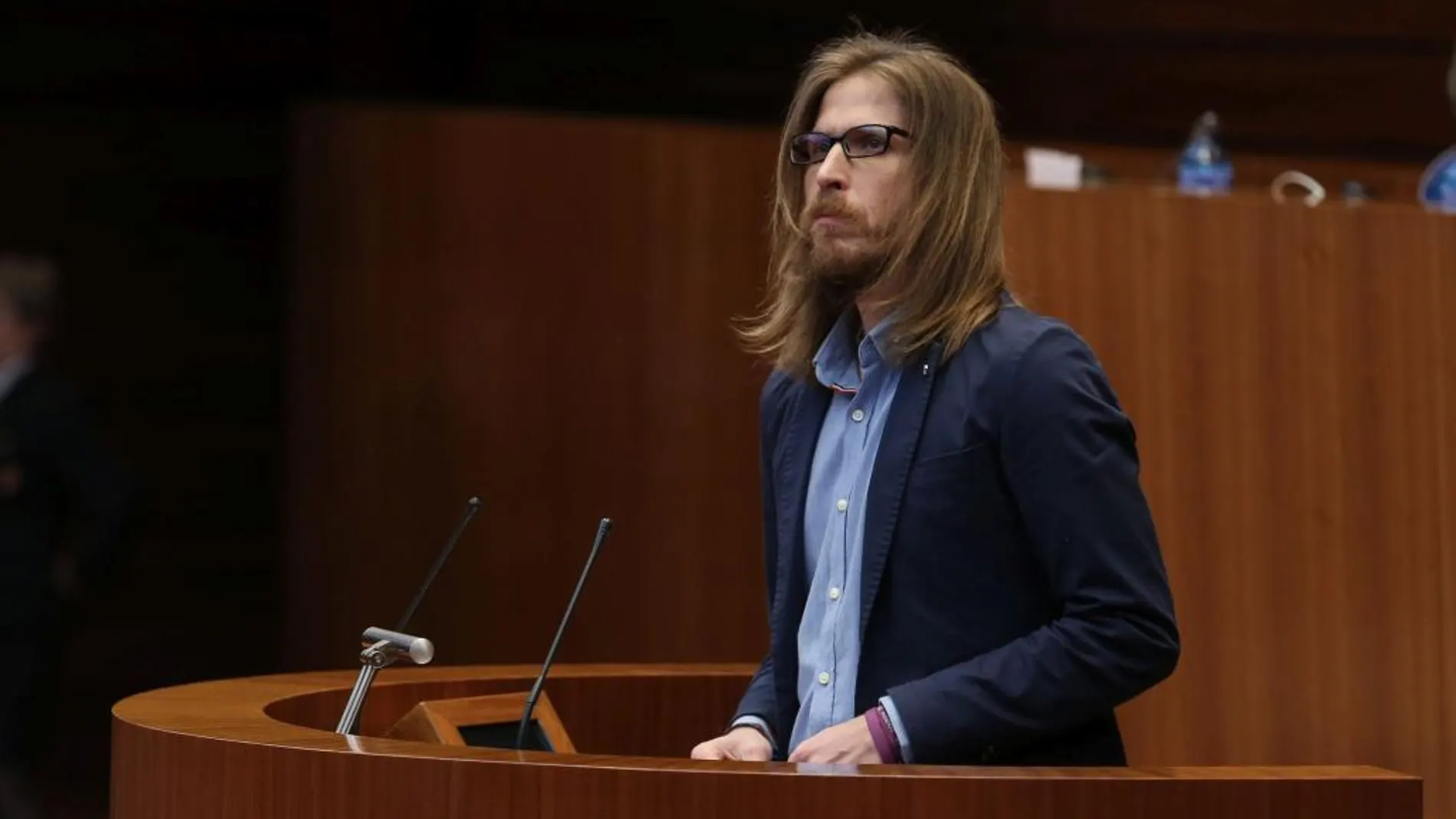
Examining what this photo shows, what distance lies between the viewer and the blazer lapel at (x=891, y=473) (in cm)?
201

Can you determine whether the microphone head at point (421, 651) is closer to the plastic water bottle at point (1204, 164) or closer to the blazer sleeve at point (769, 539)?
the blazer sleeve at point (769, 539)

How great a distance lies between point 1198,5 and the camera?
5.01m

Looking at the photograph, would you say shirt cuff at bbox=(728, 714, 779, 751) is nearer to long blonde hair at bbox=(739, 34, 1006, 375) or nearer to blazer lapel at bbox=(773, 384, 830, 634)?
blazer lapel at bbox=(773, 384, 830, 634)

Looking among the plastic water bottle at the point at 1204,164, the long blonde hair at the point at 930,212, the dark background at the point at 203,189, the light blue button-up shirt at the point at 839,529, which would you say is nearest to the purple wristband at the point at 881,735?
the light blue button-up shirt at the point at 839,529

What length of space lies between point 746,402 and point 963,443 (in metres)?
Answer: 2.66

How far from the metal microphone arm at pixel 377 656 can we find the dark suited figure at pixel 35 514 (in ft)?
7.15

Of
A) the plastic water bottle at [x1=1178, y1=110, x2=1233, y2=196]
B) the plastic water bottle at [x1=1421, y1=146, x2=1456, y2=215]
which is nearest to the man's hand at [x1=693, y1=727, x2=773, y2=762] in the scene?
A: the plastic water bottle at [x1=1421, y1=146, x2=1456, y2=215]

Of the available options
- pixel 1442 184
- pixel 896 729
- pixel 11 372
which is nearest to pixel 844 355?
pixel 896 729

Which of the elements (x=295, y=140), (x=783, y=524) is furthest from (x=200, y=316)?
(x=783, y=524)

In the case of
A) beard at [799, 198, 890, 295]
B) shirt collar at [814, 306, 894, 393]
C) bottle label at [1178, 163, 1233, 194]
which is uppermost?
bottle label at [1178, 163, 1233, 194]

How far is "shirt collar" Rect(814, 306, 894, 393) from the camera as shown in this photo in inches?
83.4

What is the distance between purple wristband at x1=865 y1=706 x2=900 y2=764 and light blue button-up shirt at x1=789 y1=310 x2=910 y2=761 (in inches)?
4.7

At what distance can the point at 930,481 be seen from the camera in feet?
6.57

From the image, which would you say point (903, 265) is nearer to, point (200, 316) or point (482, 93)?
point (482, 93)
